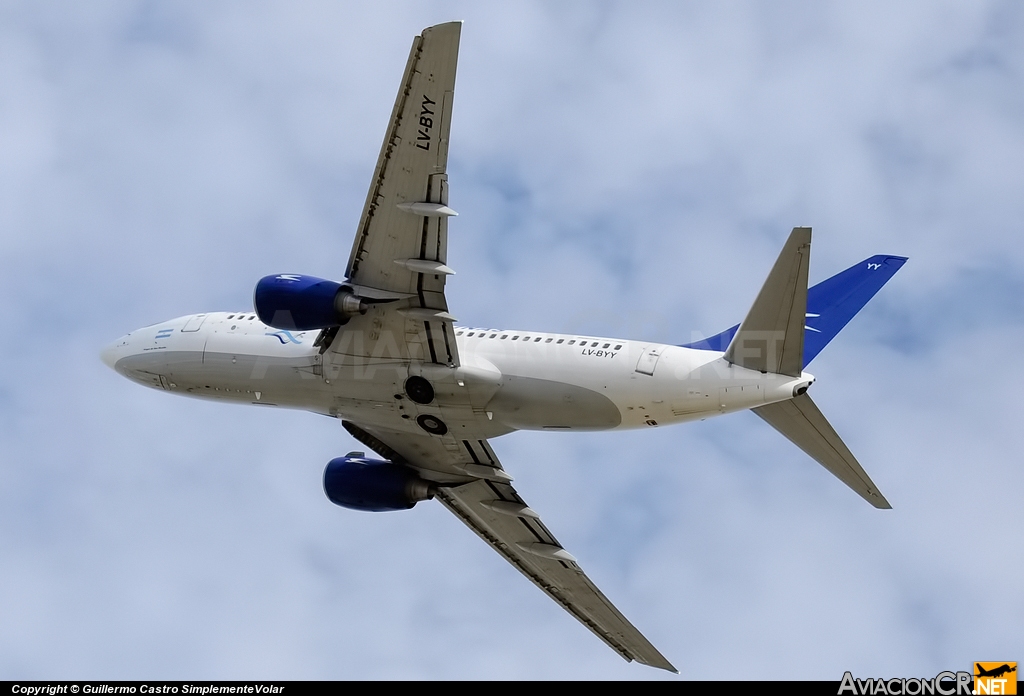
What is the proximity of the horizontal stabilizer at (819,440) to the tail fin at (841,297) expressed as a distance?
2421 millimetres

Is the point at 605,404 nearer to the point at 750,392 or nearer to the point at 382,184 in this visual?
the point at 750,392

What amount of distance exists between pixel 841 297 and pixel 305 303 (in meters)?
14.5

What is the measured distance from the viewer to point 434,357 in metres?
37.3

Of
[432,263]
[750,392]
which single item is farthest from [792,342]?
[432,263]

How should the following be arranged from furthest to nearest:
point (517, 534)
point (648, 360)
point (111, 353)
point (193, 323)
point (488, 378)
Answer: point (517, 534) < point (111, 353) < point (193, 323) < point (488, 378) < point (648, 360)

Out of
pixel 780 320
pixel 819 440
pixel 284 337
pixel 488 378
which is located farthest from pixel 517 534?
pixel 780 320

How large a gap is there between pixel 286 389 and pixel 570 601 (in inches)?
503

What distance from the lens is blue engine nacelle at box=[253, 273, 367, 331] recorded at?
36.2 meters

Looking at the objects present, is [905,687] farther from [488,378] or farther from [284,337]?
[284,337]

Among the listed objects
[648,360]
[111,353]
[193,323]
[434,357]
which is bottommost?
[111,353]

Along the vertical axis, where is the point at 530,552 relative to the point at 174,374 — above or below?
below

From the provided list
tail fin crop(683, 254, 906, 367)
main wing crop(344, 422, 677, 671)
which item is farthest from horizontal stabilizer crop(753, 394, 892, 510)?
main wing crop(344, 422, 677, 671)

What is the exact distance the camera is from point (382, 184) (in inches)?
1348

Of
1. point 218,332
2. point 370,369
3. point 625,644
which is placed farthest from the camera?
point 625,644
